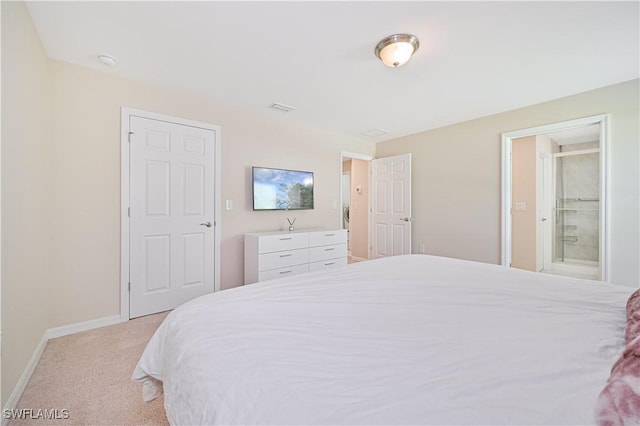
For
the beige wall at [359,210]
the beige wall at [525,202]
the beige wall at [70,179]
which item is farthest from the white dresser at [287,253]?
the beige wall at [525,202]

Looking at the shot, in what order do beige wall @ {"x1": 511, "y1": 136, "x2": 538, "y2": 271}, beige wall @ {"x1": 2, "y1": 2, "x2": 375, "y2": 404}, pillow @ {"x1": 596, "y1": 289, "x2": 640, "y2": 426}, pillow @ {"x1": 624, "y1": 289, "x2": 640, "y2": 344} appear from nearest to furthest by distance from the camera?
pillow @ {"x1": 596, "y1": 289, "x2": 640, "y2": 426} → pillow @ {"x1": 624, "y1": 289, "x2": 640, "y2": 344} → beige wall @ {"x1": 2, "y1": 2, "x2": 375, "y2": 404} → beige wall @ {"x1": 511, "y1": 136, "x2": 538, "y2": 271}

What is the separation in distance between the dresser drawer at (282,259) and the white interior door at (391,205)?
192 cm

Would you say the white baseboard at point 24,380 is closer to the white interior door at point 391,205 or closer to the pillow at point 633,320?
the pillow at point 633,320

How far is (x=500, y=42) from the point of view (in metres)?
2.04

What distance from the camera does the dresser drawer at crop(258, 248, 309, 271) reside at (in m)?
3.12

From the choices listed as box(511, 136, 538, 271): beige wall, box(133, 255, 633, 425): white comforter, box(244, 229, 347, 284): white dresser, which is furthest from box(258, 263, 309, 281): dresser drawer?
box(511, 136, 538, 271): beige wall

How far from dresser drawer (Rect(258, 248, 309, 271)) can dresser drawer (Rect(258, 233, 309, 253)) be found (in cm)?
5

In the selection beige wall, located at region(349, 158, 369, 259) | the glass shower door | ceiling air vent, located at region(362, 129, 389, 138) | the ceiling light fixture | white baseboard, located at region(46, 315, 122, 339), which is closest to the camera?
the ceiling light fixture

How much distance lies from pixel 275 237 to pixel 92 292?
70.4 inches

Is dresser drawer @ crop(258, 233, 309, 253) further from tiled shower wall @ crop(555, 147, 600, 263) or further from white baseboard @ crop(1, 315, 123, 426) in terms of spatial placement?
tiled shower wall @ crop(555, 147, 600, 263)

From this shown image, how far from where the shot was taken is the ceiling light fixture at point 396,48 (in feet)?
6.48

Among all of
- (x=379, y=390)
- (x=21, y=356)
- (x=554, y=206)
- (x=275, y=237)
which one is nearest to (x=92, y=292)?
(x=21, y=356)

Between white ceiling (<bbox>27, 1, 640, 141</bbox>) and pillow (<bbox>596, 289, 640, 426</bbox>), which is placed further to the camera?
white ceiling (<bbox>27, 1, 640, 141</bbox>)

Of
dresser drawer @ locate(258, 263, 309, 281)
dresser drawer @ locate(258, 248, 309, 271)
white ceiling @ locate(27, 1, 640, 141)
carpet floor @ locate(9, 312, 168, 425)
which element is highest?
white ceiling @ locate(27, 1, 640, 141)
